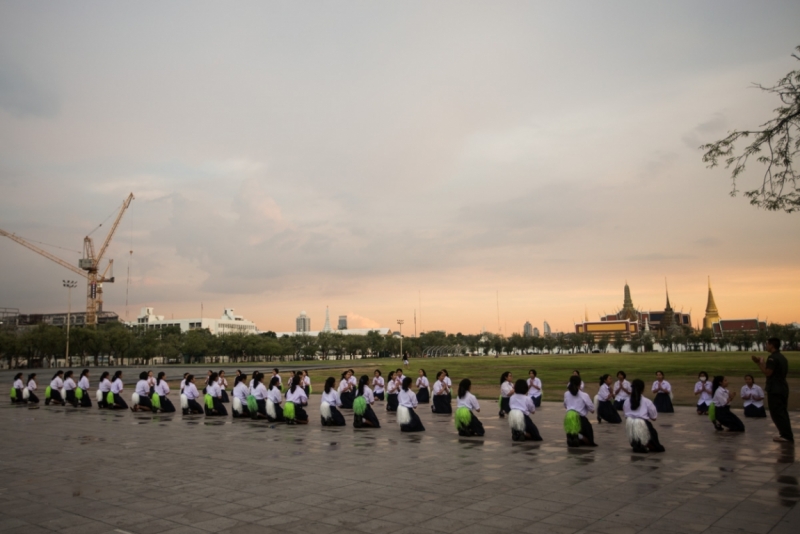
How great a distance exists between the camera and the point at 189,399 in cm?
2252

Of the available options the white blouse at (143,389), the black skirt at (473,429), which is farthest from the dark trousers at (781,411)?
the white blouse at (143,389)

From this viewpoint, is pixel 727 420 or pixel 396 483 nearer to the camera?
pixel 396 483

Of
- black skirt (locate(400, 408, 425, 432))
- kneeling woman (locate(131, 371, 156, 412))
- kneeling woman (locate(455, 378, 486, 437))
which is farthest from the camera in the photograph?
kneeling woman (locate(131, 371, 156, 412))

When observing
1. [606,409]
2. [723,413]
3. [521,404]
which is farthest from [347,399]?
[723,413]

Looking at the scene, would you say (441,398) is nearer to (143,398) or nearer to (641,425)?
(641,425)

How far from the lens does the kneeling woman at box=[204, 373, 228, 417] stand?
21.8 metres

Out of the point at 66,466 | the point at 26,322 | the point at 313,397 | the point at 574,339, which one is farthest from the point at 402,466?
the point at 26,322

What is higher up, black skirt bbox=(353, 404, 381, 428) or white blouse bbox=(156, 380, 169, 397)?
white blouse bbox=(156, 380, 169, 397)

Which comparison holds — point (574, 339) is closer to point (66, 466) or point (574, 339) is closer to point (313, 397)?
point (313, 397)

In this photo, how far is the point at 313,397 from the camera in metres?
29.9

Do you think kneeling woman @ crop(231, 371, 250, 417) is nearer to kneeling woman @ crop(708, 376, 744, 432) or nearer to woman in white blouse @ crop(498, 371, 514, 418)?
woman in white blouse @ crop(498, 371, 514, 418)

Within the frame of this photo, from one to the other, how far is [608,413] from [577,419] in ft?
16.2

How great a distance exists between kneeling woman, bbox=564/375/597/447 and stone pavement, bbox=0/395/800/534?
0.35 metres

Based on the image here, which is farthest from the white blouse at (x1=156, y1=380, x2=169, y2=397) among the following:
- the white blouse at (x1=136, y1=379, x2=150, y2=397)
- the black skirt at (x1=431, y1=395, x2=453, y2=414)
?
the black skirt at (x1=431, y1=395, x2=453, y2=414)
